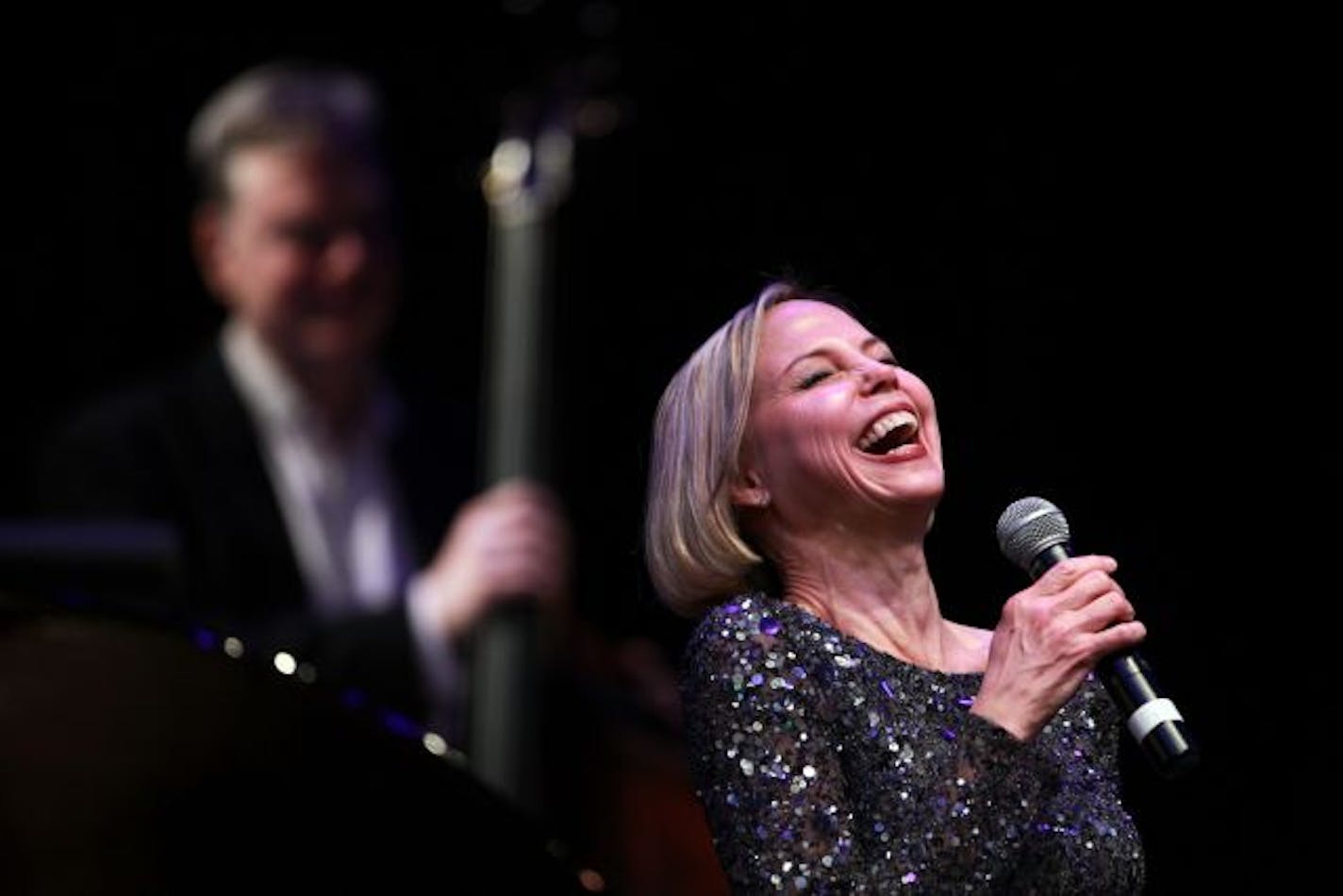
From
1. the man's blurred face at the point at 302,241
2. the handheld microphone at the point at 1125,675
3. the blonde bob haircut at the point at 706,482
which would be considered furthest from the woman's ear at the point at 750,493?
the man's blurred face at the point at 302,241

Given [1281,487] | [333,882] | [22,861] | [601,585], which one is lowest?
[601,585]

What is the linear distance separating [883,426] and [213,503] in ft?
7.14

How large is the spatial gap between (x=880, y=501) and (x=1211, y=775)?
0.22 metres

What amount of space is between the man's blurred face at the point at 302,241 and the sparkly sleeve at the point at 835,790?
238 centimetres

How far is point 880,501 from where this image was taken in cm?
102

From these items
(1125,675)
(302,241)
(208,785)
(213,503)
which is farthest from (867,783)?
(302,241)

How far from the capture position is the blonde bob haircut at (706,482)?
1049 millimetres

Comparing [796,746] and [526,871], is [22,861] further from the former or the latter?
[796,746]

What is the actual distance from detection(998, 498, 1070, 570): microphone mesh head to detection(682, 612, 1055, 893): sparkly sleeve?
0.08 metres

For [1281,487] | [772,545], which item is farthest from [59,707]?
[1281,487]

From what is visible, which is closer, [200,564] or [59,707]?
[59,707]

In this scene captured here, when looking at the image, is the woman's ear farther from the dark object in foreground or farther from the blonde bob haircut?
the dark object in foreground

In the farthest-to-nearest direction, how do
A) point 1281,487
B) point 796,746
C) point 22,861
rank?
point 1281,487
point 22,861
point 796,746

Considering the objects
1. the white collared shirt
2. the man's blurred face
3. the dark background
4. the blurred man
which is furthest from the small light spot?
the man's blurred face
